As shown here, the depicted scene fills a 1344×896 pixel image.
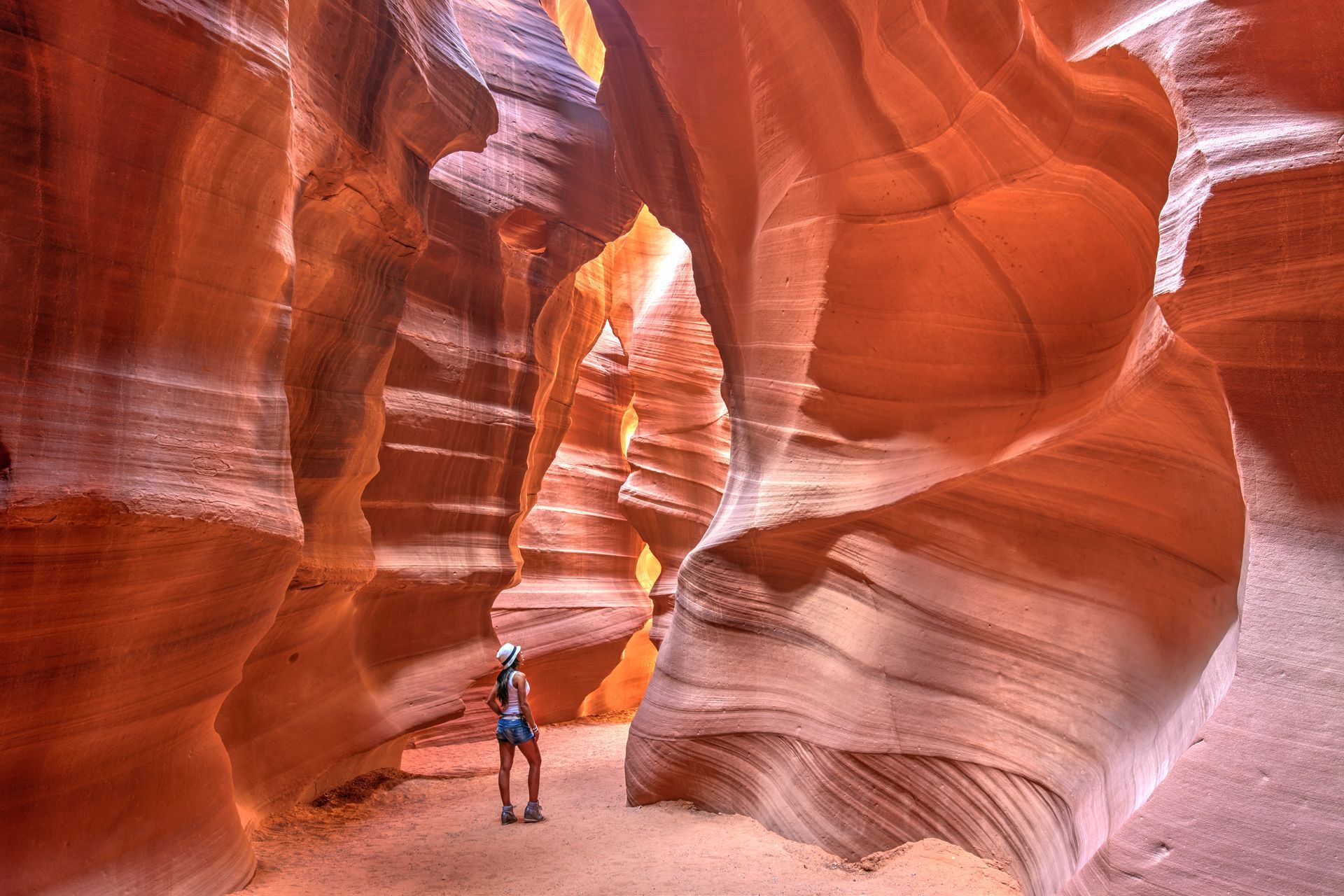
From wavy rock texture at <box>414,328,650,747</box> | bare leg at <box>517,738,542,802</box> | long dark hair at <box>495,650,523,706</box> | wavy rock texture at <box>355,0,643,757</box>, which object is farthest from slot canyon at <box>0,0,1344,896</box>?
wavy rock texture at <box>414,328,650,747</box>

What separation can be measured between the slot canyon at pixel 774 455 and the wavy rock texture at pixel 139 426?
0.02 metres

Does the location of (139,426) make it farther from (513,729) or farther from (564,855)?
(513,729)

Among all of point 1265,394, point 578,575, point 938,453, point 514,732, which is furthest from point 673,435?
point 1265,394

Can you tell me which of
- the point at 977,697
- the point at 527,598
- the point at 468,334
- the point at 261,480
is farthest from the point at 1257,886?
the point at 527,598

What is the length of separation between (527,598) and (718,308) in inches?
270

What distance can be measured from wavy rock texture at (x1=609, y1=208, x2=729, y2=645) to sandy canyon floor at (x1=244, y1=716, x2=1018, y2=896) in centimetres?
547

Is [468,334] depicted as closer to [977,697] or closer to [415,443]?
[415,443]

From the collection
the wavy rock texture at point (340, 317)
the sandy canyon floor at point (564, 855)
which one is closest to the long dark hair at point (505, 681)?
the sandy canyon floor at point (564, 855)

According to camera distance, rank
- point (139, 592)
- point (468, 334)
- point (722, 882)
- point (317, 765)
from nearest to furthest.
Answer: point (139, 592), point (722, 882), point (317, 765), point (468, 334)

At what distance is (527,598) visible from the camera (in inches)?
484

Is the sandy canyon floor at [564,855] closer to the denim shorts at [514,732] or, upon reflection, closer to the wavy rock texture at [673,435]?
the denim shorts at [514,732]

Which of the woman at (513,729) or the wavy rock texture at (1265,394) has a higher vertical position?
the wavy rock texture at (1265,394)

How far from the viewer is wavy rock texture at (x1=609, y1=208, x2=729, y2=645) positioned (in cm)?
1257

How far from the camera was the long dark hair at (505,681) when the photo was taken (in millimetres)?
6219
